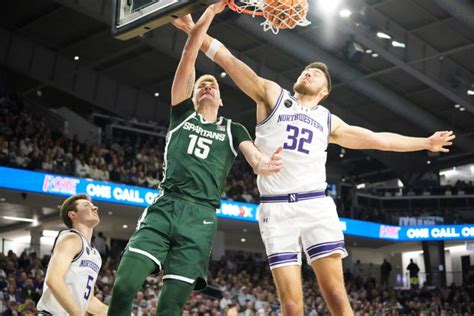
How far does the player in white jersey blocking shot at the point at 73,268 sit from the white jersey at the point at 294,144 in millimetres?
1652

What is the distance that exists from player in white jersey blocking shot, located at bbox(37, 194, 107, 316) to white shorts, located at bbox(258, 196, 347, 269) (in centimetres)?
162

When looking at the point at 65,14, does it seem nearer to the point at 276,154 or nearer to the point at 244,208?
the point at 244,208

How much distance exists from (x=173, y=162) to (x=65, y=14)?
23.3 m

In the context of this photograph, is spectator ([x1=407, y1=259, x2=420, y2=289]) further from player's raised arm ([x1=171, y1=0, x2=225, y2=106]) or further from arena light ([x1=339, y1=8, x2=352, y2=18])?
player's raised arm ([x1=171, y1=0, x2=225, y2=106])

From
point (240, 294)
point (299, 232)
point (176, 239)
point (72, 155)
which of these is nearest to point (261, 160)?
point (176, 239)

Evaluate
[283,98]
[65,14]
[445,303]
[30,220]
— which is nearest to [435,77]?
[445,303]

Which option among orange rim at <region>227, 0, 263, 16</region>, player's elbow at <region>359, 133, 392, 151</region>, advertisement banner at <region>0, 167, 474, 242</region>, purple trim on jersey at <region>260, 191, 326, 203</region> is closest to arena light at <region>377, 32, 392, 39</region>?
advertisement banner at <region>0, 167, 474, 242</region>

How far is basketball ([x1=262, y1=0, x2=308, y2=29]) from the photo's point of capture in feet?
20.8

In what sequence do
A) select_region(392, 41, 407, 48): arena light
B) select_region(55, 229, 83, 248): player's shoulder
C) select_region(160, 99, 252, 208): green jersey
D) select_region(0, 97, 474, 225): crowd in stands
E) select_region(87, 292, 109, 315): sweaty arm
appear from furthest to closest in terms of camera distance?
select_region(392, 41, 407, 48): arena light, select_region(0, 97, 474, 225): crowd in stands, select_region(87, 292, 109, 315): sweaty arm, select_region(55, 229, 83, 248): player's shoulder, select_region(160, 99, 252, 208): green jersey

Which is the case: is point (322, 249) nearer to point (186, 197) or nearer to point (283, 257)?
point (283, 257)

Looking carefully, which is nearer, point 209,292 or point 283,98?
point 283,98

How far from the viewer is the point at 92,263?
6410mm

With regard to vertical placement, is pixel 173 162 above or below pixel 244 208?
below

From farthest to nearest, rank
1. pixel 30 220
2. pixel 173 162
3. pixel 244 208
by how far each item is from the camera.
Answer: pixel 30 220 < pixel 244 208 < pixel 173 162
